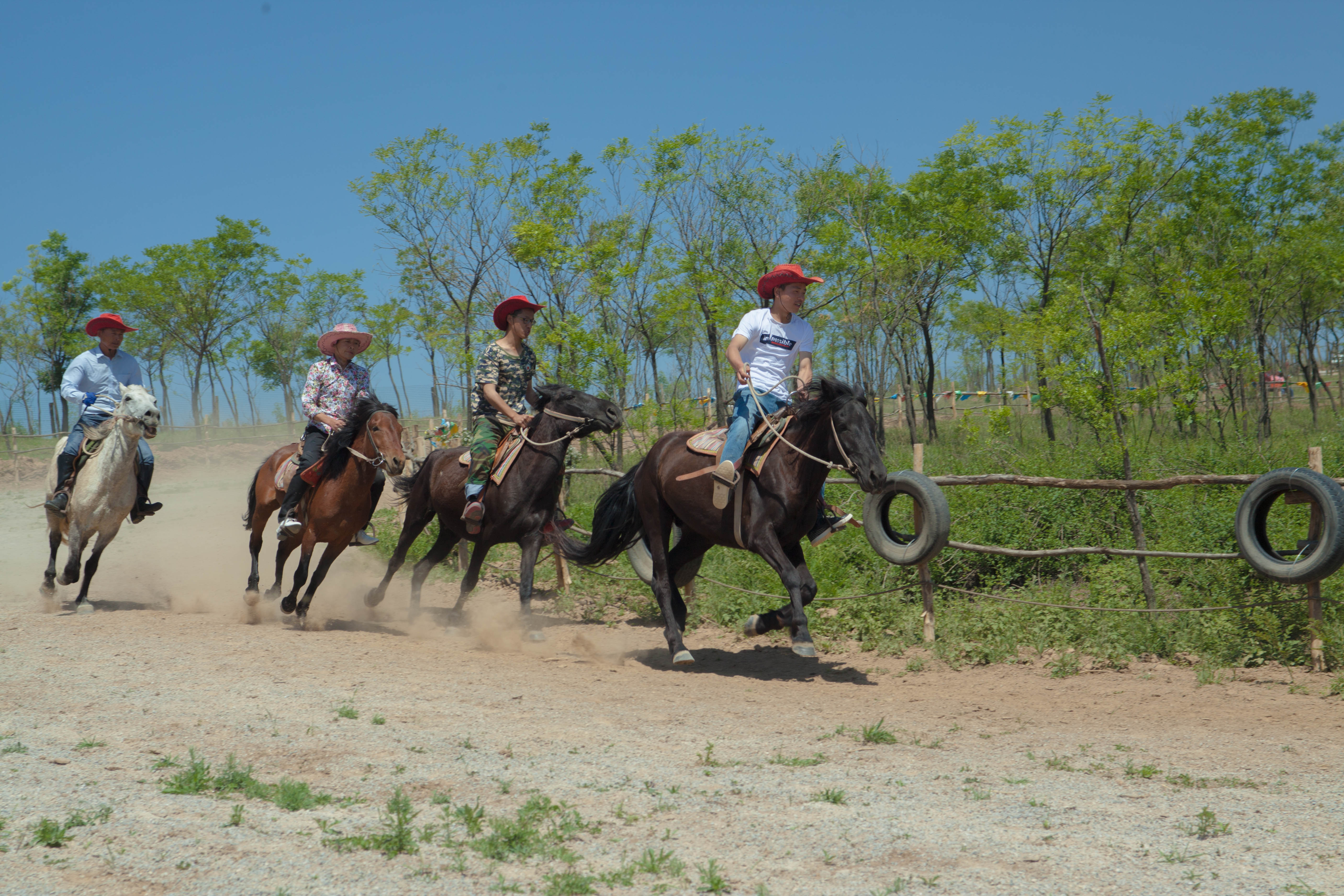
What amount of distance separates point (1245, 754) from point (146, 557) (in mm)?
13968

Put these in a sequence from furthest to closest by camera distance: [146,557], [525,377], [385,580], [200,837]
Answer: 1. [146,557]
2. [385,580]
3. [525,377]
4. [200,837]

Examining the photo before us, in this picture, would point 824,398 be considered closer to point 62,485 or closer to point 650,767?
point 650,767

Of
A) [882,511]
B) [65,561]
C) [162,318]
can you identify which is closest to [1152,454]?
[882,511]

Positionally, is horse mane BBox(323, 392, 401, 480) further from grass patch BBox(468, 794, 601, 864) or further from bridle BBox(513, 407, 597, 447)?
grass patch BBox(468, 794, 601, 864)

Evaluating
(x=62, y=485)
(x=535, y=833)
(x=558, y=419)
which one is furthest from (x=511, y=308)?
(x=535, y=833)

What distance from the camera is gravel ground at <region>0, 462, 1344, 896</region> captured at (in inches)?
125

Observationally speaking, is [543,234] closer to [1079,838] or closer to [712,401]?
[712,401]

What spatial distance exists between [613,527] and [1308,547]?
5.38 metres

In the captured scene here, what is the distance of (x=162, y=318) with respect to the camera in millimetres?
35438

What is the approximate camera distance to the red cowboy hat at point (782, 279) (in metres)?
7.00

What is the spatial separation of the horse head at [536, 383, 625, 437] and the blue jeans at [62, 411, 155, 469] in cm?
422

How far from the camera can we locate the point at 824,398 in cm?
670

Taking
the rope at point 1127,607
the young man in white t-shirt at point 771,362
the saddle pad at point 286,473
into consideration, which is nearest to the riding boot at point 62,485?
the saddle pad at point 286,473

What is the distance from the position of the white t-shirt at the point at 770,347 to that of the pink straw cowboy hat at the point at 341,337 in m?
3.68
